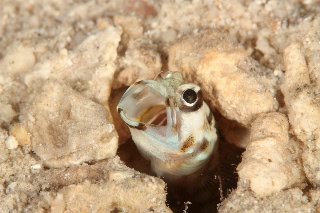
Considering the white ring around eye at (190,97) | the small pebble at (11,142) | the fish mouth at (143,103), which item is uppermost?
the white ring around eye at (190,97)

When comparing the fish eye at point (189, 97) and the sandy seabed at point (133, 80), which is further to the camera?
the fish eye at point (189, 97)

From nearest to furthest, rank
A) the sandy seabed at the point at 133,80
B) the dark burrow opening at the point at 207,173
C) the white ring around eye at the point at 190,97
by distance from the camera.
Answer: the sandy seabed at the point at 133,80, the white ring around eye at the point at 190,97, the dark burrow opening at the point at 207,173

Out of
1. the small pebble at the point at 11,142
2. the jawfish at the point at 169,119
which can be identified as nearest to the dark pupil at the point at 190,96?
the jawfish at the point at 169,119

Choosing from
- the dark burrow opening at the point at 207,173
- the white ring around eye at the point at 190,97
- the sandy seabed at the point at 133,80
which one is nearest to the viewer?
the sandy seabed at the point at 133,80

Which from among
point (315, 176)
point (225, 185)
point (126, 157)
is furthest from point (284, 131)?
point (126, 157)

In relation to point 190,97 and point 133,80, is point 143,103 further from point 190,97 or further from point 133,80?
point 133,80

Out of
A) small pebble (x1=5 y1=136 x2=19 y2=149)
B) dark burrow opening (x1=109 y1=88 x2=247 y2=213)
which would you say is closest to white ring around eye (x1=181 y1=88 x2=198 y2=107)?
dark burrow opening (x1=109 y1=88 x2=247 y2=213)

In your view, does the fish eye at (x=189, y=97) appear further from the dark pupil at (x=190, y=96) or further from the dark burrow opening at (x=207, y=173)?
the dark burrow opening at (x=207, y=173)

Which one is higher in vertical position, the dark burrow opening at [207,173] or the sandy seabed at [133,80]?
the sandy seabed at [133,80]
